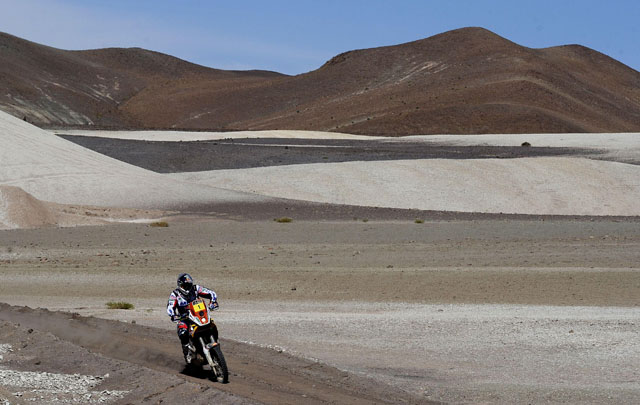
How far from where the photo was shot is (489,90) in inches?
4683

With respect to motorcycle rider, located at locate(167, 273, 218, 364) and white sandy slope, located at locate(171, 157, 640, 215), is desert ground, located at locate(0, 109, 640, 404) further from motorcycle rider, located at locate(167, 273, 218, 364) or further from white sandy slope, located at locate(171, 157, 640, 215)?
motorcycle rider, located at locate(167, 273, 218, 364)

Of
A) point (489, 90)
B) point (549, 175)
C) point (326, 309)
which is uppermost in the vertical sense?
point (489, 90)

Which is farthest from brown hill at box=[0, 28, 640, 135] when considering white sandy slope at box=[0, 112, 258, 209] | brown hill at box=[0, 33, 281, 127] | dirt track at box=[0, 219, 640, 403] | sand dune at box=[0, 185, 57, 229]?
dirt track at box=[0, 219, 640, 403]

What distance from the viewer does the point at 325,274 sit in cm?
2233

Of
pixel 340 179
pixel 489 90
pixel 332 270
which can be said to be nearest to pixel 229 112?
pixel 489 90

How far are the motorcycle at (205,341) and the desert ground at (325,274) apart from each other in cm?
25

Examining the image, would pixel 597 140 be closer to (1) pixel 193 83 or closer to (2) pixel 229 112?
(2) pixel 229 112

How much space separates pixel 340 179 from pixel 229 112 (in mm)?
101036

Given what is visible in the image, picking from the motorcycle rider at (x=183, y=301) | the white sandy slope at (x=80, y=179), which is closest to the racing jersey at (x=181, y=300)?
the motorcycle rider at (x=183, y=301)

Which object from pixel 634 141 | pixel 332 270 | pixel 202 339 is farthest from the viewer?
pixel 634 141

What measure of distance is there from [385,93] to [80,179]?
9030cm

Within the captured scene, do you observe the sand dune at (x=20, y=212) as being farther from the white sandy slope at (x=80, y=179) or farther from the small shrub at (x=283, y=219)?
the small shrub at (x=283, y=219)

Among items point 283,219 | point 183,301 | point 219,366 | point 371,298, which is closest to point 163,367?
point 183,301

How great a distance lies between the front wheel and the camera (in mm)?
9953
